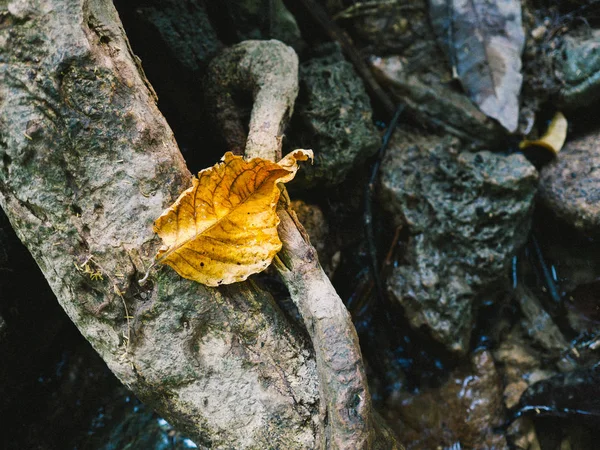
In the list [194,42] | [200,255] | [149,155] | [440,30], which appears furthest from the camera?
[440,30]

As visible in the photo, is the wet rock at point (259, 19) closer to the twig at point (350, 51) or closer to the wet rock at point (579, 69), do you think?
the twig at point (350, 51)

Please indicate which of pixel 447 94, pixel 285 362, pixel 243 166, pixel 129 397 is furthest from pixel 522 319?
pixel 129 397

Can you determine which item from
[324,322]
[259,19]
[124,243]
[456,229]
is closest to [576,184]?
[456,229]

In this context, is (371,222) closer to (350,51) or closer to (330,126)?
(330,126)

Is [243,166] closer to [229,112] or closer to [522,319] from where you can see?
[229,112]

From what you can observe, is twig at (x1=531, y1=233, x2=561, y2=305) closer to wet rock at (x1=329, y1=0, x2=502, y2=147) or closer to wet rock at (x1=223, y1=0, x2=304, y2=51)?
wet rock at (x1=329, y1=0, x2=502, y2=147)
